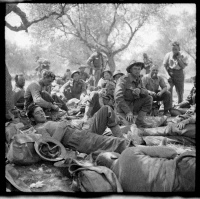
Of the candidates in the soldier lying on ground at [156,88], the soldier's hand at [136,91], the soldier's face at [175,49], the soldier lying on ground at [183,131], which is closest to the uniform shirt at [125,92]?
the soldier's hand at [136,91]

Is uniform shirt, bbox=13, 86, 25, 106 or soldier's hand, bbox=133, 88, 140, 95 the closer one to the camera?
soldier's hand, bbox=133, 88, 140, 95

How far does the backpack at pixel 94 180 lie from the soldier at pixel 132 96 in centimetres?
296

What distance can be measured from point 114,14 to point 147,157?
15.0 metres

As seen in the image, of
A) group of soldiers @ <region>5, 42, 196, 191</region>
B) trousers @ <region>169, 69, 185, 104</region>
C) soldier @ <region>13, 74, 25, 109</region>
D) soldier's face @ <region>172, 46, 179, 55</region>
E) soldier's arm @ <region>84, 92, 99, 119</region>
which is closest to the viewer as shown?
group of soldiers @ <region>5, 42, 196, 191</region>

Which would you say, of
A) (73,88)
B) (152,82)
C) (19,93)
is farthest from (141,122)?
(73,88)

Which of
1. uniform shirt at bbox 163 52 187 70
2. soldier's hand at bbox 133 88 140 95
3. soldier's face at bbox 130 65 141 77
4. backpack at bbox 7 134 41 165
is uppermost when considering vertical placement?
uniform shirt at bbox 163 52 187 70

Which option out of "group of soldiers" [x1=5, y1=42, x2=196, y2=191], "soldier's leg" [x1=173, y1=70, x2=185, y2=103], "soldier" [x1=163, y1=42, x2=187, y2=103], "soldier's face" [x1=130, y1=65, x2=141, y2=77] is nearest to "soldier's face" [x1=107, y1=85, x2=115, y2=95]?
"group of soldiers" [x1=5, y1=42, x2=196, y2=191]

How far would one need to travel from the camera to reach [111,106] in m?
5.38

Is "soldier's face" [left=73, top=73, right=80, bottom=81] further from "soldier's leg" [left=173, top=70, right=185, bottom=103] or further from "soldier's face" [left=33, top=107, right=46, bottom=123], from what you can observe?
"soldier's face" [left=33, top=107, right=46, bottom=123]

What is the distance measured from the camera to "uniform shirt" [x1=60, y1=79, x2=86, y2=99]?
8.45 meters

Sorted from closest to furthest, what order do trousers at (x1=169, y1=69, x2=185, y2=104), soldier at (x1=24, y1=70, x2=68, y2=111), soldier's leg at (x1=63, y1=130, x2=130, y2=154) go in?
soldier's leg at (x1=63, y1=130, x2=130, y2=154)
soldier at (x1=24, y1=70, x2=68, y2=111)
trousers at (x1=169, y1=69, x2=185, y2=104)

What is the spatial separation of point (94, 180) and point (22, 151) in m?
1.19
